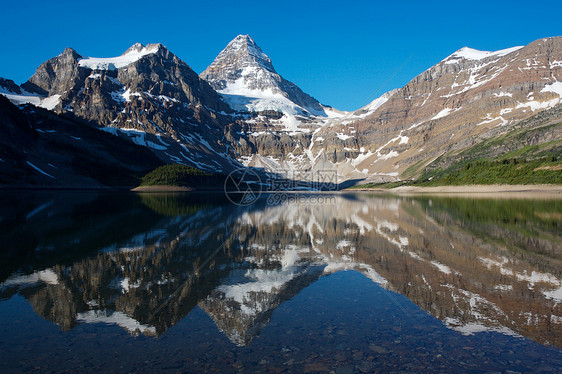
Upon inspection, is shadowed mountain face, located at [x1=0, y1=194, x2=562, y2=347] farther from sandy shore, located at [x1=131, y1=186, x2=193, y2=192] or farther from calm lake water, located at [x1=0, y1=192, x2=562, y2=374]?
sandy shore, located at [x1=131, y1=186, x2=193, y2=192]

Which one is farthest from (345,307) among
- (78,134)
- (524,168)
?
(78,134)

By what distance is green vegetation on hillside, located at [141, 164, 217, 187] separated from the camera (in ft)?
438

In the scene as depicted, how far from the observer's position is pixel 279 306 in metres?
10.6

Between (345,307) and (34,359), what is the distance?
735cm

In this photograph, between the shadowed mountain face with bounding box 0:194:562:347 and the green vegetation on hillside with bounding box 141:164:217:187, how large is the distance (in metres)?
111

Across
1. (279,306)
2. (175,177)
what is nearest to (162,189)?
(175,177)

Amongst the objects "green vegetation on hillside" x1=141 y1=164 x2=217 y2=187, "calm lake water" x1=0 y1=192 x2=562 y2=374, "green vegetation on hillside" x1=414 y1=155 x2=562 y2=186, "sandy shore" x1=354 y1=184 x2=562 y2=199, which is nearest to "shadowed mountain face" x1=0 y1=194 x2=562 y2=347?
"calm lake water" x1=0 y1=192 x2=562 y2=374

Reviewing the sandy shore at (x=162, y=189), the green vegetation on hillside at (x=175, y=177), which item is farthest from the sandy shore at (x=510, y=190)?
the sandy shore at (x=162, y=189)

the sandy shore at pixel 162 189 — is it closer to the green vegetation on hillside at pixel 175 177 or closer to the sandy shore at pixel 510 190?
the green vegetation on hillside at pixel 175 177

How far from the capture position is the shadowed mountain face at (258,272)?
952 cm

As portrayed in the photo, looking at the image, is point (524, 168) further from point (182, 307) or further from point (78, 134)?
point (78, 134)

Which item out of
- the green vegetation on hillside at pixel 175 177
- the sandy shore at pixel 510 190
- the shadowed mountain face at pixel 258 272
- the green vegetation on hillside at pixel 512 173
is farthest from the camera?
the green vegetation on hillside at pixel 175 177

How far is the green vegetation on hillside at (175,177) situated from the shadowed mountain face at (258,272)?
110843 millimetres

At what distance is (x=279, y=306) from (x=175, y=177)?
131 metres
